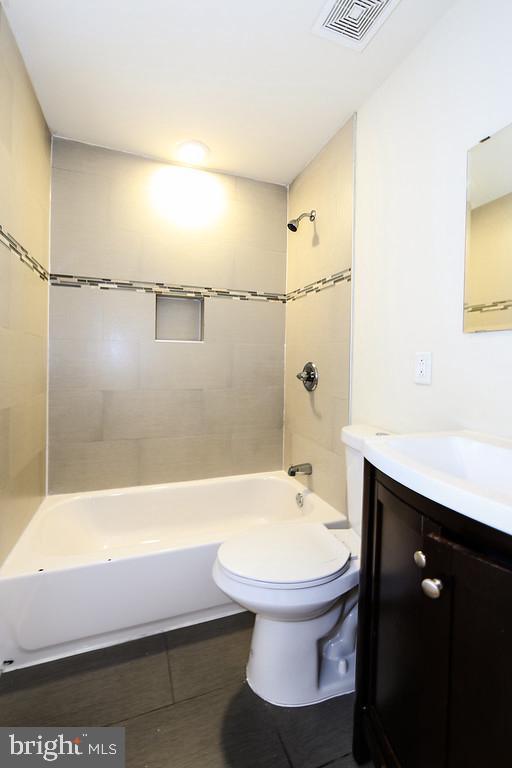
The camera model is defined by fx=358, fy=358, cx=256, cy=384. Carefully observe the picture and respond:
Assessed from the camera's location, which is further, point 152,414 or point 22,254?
point 152,414

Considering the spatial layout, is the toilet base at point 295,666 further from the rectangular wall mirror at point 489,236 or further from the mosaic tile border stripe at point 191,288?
the mosaic tile border stripe at point 191,288

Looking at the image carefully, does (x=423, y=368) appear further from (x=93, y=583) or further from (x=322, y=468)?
(x=93, y=583)

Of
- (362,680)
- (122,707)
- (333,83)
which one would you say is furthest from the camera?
(333,83)

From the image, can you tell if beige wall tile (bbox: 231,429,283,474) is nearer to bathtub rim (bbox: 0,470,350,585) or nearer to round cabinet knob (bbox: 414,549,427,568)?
bathtub rim (bbox: 0,470,350,585)

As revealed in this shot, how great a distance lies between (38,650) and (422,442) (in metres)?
1.64

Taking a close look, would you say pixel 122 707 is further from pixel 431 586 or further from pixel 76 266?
pixel 76 266

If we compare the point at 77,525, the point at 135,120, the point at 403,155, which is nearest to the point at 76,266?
the point at 135,120

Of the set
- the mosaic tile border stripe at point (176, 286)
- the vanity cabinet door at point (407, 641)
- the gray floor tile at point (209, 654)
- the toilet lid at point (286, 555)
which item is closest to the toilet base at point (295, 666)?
the gray floor tile at point (209, 654)

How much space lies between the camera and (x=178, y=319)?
232 centimetres

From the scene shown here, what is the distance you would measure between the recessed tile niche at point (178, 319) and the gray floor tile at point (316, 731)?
1876 mm

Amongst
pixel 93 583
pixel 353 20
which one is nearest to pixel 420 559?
pixel 93 583

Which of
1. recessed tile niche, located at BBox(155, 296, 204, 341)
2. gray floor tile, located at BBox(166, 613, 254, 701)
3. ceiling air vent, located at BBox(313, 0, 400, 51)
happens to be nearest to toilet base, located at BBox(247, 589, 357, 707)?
gray floor tile, located at BBox(166, 613, 254, 701)

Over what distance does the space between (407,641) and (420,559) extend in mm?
223

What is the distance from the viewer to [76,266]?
2037 millimetres
